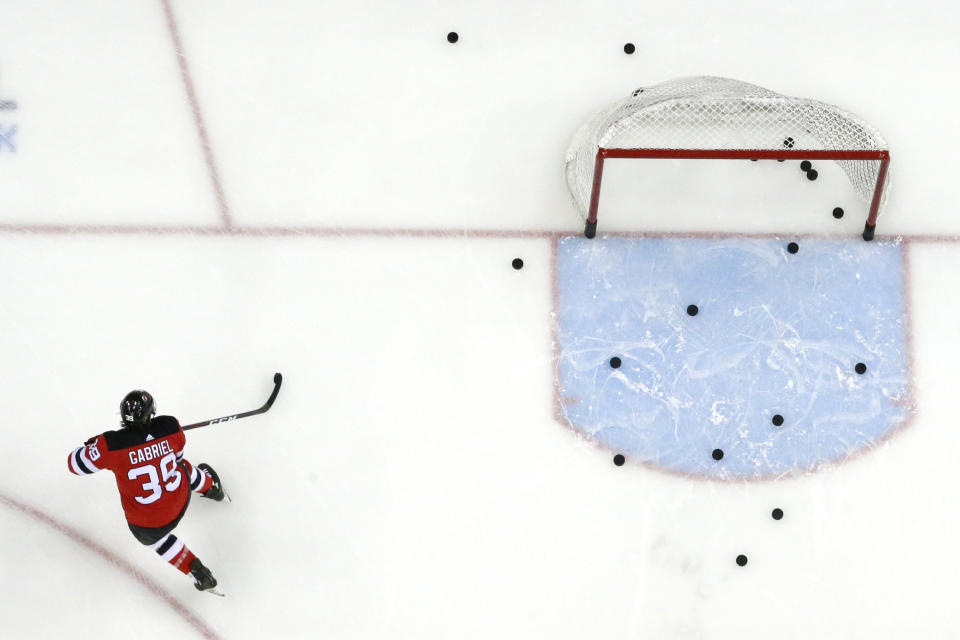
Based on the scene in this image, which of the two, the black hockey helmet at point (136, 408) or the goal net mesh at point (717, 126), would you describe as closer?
the black hockey helmet at point (136, 408)

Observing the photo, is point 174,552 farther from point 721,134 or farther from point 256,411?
point 721,134

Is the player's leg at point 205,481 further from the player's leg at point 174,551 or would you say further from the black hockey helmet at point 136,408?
the black hockey helmet at point 136,408

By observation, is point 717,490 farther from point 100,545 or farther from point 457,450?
point 100,545

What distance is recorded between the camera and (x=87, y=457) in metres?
3.92

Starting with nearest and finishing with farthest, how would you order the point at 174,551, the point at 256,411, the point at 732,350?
the point at 174,551, the point at 256,411, the point at 732,350

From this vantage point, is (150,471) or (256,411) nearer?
(150,471)

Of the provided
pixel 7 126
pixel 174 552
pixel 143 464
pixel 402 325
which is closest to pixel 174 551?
pixel 174 552

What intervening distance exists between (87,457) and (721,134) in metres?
2.35

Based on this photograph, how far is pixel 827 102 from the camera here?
4598mm

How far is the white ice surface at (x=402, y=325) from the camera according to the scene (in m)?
4.27

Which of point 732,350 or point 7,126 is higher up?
point 7,126

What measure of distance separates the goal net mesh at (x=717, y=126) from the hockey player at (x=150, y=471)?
1.60m

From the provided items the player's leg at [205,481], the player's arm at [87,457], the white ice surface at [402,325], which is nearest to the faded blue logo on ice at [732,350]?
the white ice surface at [402,325]

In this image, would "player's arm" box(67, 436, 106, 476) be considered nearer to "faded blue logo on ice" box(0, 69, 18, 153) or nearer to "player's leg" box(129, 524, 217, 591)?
"player's leg" box(129, 524, 217, 591)
